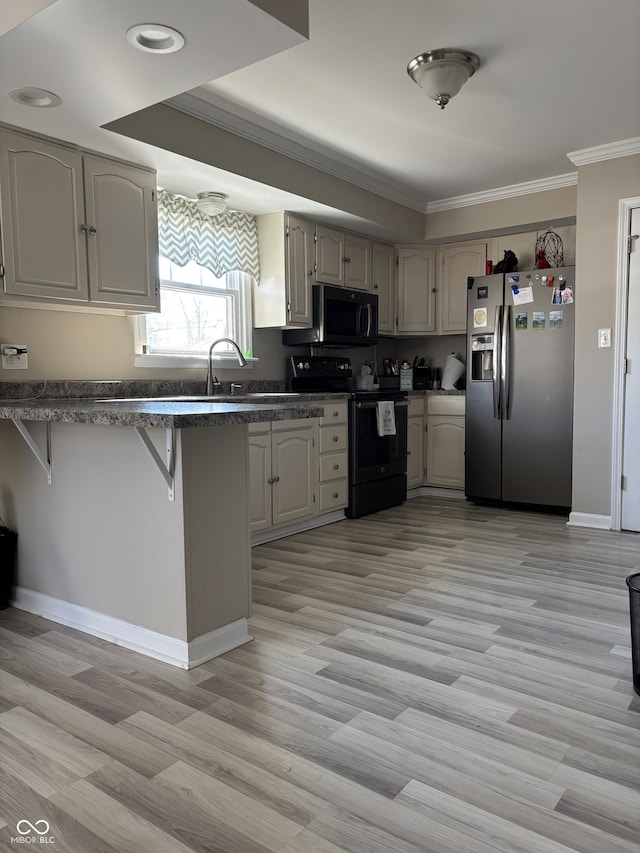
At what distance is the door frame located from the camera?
12.9 ft

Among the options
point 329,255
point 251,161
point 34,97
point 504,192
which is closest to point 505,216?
point 504,192

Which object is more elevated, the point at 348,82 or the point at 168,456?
the point at 348,82

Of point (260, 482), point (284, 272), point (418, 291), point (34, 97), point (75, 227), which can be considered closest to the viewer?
point (34, 97)

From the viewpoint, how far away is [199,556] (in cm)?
219

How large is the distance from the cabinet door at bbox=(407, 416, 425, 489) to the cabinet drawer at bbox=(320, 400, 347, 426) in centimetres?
91

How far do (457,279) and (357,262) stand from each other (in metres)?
0.96

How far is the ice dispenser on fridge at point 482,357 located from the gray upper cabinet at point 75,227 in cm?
254

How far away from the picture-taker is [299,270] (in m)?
4.37

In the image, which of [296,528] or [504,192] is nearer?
[296,528]

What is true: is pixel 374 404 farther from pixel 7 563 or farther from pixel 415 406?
pixel 7 563

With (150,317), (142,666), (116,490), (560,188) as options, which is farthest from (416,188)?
(142,666)

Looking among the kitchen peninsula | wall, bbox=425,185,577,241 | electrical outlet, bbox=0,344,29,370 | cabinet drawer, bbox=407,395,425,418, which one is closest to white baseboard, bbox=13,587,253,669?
the kitchen peninsula

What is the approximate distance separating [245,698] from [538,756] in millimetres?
865

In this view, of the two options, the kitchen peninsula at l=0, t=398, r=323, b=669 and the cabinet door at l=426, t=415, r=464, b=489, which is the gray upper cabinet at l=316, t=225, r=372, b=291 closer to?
the cabinet door at l=426, t=415, r=464, b=489
